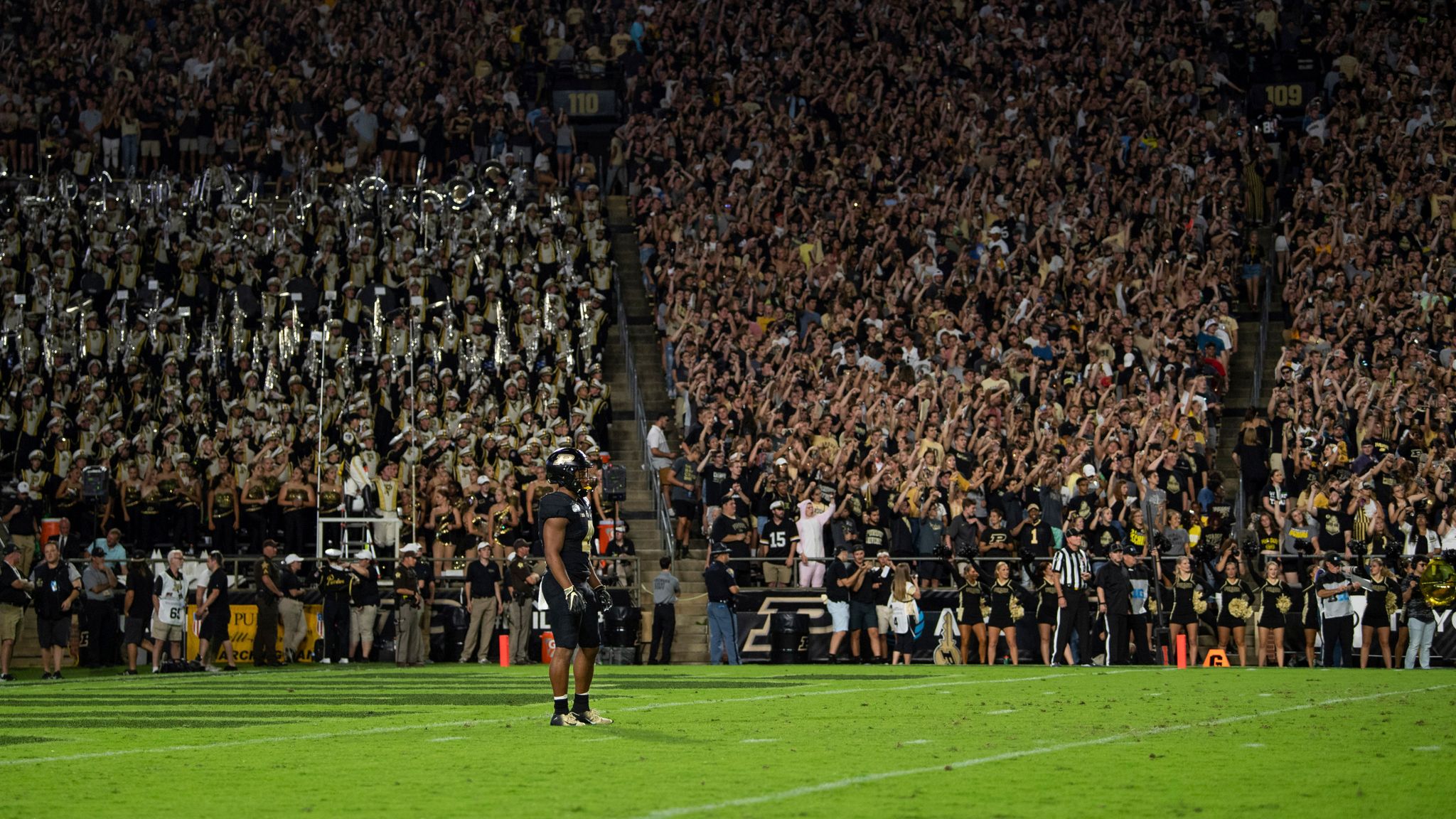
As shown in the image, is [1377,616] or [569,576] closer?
[569,576]

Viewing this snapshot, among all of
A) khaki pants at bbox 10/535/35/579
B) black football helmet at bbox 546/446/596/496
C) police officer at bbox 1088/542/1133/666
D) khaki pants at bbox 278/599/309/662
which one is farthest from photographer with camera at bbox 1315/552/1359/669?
khaki pants at bbox 10/535/35/579

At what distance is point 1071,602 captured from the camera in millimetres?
24875

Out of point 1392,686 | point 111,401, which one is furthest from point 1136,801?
point 111,401

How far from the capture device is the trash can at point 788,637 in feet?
86.1

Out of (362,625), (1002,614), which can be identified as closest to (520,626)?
(362,625)

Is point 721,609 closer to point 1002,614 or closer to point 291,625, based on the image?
point 1002,614

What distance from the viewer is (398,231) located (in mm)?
32938

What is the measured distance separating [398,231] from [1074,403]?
480 inches

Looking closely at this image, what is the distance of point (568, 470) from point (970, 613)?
537 inches

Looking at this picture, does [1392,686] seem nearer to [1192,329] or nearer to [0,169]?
[1192,329]

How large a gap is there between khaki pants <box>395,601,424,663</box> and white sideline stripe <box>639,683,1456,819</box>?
14238 millimetres

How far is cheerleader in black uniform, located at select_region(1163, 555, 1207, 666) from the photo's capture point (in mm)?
24562

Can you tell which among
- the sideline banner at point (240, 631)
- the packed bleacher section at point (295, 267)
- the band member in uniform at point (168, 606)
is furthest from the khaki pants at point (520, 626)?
the band member in uniform at point (168, 606)

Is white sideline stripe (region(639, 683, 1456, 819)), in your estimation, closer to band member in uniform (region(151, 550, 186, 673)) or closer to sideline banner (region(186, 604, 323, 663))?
band member in uniform (region(151, 550, 186, 673))
